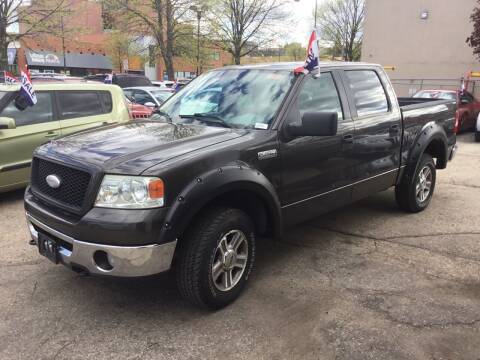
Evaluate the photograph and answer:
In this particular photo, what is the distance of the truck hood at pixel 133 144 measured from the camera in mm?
3012

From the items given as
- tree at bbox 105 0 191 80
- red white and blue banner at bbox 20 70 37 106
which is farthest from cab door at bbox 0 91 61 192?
tree at bbox 105 0 191 80

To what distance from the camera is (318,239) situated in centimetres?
490

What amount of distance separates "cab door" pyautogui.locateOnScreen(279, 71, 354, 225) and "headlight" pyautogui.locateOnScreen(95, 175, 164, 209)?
1.19m

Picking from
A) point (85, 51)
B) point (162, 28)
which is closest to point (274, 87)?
point (162, 28)

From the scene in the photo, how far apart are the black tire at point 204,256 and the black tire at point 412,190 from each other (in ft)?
9.38

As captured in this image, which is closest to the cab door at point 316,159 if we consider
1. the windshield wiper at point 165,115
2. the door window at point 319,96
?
the door window at point 319,96

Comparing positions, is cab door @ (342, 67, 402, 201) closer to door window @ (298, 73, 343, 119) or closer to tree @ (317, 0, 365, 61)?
door window @ (298, 73, 343, 119)

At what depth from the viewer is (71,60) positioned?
1965 inches

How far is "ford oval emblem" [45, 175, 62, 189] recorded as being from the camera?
3.21 m

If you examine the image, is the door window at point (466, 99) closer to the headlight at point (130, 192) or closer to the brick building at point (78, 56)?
the headlight at point (130, 192)

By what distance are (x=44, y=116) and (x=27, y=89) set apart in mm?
709

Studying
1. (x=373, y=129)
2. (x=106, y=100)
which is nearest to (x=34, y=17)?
(x=106, y=100)

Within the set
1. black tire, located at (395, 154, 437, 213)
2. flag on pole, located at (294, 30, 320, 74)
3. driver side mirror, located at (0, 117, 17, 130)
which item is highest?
flag on pole, located at (294, 30, 320, 74)

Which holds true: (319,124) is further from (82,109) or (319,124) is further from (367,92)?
(82,109)
